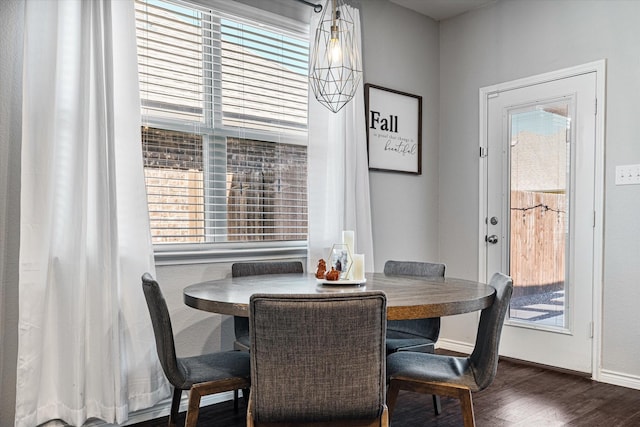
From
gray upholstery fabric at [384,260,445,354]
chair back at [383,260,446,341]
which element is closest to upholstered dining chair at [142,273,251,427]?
gray upholstery fabric at [384,260,445,354]

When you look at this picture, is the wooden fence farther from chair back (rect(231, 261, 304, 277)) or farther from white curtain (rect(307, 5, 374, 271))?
chair back (rect(231, 261, 304, 277))

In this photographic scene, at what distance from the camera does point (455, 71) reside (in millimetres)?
4129

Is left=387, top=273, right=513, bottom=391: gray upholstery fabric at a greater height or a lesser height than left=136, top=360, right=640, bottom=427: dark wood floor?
greater

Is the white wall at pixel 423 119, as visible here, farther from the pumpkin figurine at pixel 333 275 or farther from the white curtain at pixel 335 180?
the pumpkin figurine at pixel 333 275

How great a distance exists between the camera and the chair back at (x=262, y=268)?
2.69m

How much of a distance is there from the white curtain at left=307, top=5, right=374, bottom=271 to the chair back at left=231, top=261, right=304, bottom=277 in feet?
1.17

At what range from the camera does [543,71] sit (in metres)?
3.56

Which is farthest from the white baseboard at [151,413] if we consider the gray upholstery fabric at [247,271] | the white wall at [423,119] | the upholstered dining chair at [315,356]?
the white wall at [423,119]

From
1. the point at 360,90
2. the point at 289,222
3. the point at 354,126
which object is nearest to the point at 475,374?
the point at 289,222

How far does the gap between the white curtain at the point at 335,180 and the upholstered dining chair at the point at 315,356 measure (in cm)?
177

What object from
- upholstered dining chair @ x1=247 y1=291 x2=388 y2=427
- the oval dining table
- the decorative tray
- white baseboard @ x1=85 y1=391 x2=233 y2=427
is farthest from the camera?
white baseboard @ x1=85 y1=391 x2=233 y2=427

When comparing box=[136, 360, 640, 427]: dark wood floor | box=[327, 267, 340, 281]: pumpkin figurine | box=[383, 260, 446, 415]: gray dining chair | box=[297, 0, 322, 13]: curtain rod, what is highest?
box=[297, 0, 322, 13]: curtain rod

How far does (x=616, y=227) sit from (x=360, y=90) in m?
1.87

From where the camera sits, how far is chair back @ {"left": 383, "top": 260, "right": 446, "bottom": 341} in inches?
104
